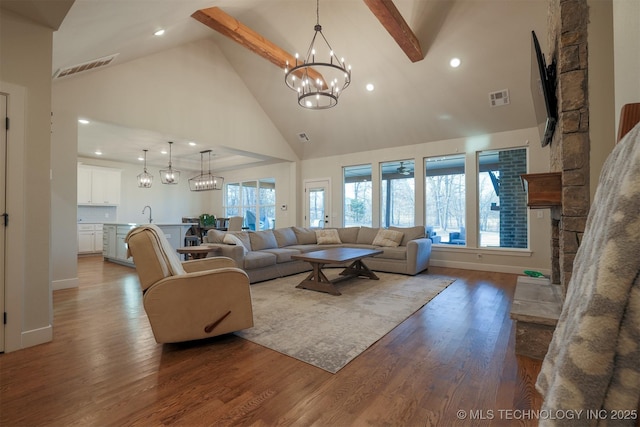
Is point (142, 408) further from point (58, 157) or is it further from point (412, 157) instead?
point (412, 157)

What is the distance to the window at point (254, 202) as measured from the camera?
897 cm

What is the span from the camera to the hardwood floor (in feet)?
5.24

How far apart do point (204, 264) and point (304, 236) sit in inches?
133

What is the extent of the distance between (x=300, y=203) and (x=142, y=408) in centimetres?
666

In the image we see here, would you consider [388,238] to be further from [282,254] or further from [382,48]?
[382,48]

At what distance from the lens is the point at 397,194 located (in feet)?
22.3

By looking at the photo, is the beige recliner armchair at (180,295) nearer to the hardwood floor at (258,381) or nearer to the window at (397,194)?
the hardwood floor at (258,381)

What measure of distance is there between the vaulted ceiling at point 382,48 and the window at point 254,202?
2887 mm

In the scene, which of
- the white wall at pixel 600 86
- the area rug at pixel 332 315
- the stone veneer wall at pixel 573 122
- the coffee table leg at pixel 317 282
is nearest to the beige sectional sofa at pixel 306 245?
the area rug at pixel 332 315

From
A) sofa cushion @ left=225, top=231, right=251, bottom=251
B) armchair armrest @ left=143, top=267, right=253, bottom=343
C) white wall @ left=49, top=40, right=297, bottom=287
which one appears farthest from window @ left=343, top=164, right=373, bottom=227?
armchair armrest @ left=143, top=267, right=253, bottom=343

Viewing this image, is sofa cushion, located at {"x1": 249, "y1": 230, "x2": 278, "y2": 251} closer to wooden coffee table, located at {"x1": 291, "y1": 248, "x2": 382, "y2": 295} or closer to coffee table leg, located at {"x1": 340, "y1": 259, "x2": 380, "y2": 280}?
wooden coffee table, located at {"x1": 291, "y1": 248, "x2": 382, "y2": 295}

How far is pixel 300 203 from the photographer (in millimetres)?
8156

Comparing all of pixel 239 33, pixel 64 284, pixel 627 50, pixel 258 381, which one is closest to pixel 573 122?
pixel 627 50

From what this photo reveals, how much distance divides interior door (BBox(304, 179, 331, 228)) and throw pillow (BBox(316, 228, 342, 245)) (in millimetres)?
1066
